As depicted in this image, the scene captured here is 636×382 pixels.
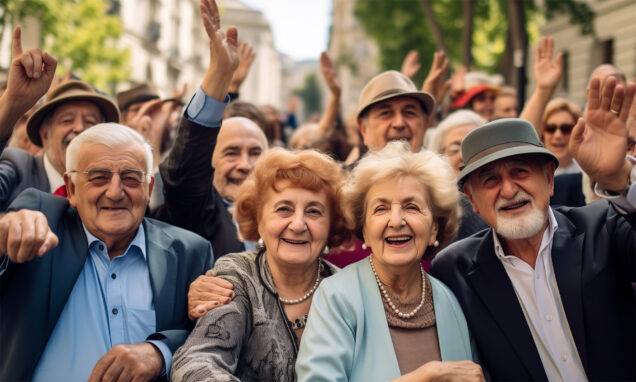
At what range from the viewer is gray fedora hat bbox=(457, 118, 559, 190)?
3281 millimetres

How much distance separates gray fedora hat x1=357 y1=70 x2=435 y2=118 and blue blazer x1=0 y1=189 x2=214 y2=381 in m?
2.00

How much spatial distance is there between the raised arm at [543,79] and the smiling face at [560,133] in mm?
633

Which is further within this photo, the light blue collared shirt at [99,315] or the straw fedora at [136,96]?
the straw fedora at [136,96]

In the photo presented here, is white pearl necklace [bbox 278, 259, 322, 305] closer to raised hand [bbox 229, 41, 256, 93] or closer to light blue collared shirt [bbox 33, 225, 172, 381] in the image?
light blue collared shirt [bbox 33, 225, 172, 381]

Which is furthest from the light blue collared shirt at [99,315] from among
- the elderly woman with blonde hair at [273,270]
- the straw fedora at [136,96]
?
the straw fedora at [136,96]

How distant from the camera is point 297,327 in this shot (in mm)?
3213

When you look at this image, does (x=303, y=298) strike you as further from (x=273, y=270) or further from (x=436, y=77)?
(x=436, y=77)

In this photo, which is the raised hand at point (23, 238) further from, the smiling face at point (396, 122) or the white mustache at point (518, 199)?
the smiling face at point (396, 122)

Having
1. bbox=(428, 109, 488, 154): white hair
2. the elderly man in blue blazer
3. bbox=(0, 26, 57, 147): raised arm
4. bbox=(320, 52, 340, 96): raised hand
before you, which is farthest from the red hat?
bbox=(0, 26, 57, 147): raised arm

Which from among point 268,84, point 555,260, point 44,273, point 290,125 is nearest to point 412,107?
point 555,260

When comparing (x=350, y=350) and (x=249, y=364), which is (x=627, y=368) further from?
(x=249, y=364)

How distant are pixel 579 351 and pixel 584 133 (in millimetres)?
1083

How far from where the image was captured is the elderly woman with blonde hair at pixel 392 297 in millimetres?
2941

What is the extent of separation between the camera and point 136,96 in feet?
20.5
